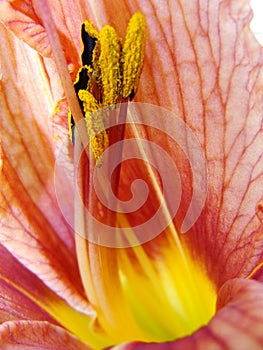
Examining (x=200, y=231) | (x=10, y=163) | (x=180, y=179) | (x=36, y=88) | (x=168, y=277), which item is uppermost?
(x=36, y=88)

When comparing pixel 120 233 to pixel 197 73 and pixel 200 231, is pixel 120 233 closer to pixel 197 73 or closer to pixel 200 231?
pixel 200 231

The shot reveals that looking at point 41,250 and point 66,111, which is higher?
point 66,111

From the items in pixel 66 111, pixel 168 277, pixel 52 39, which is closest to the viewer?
pixel 52 39

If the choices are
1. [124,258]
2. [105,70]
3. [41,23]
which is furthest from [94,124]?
[124,258]

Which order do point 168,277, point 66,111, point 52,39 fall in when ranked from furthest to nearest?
point 168,277 < point 66,111 < point 52,39

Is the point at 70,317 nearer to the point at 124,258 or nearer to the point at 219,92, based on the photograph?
the point at 124,258

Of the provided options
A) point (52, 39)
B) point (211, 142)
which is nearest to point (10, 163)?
point (52, 39)

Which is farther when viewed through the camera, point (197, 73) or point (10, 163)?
point (10, 163)

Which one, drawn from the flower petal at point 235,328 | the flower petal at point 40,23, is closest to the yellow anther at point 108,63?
the flower petal at point 40,23
